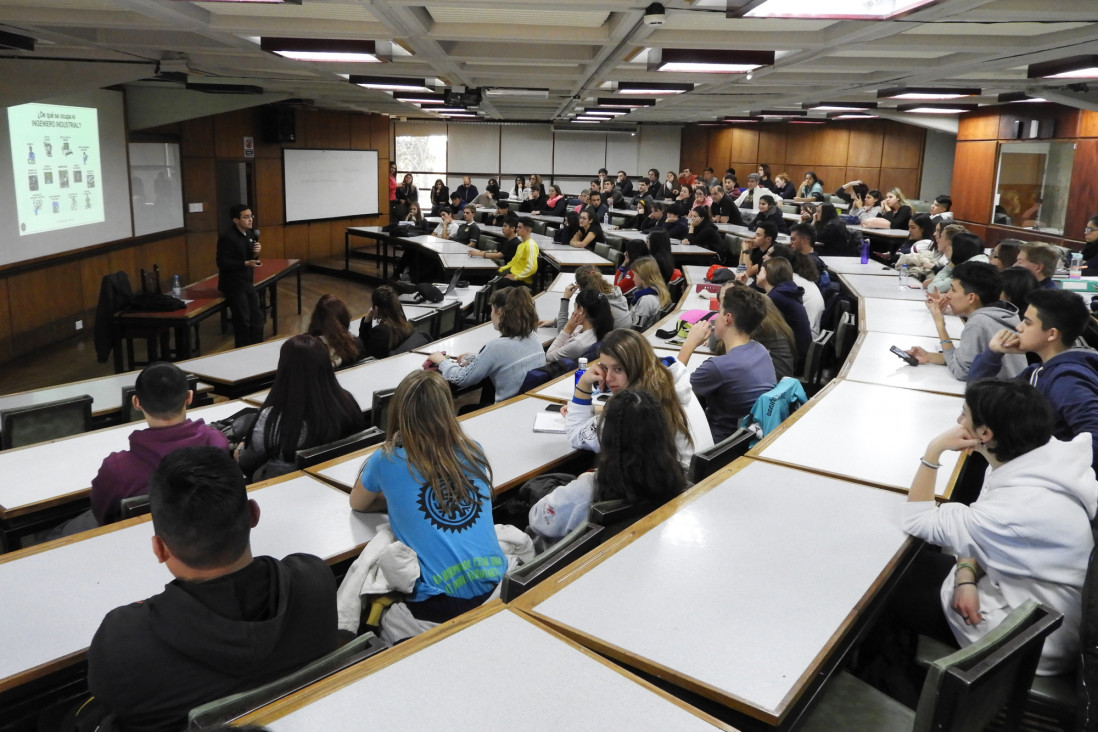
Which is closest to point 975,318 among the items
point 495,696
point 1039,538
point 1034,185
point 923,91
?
point 1039,538

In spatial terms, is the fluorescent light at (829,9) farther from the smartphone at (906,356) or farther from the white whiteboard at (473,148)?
the white whiteboard at (473,148)

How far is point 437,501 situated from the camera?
227 centimetres

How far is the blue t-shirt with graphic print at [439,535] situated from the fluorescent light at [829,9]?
228 cm

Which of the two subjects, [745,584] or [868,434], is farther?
[868,434]

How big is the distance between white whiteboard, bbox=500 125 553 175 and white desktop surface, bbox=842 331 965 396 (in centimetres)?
1490

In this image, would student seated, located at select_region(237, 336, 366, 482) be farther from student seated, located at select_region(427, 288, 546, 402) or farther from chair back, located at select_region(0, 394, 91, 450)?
student seated, located at select_region(427, 288, 546, 402)

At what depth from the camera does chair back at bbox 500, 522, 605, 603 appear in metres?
1.94

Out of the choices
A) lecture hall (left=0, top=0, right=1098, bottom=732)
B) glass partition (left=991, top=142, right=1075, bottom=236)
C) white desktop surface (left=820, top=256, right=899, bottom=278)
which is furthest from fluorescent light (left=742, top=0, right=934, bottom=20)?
glass partition (left=991, top=142, right=1075, bottom=236)

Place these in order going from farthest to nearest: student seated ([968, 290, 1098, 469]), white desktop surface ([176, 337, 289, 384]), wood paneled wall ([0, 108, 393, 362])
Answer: wood paneled wall ([0, 108, 393, 362]) < white desktop surface ([176, 337, 289, 384]) < student seated ([968, 290, 1098, 469])

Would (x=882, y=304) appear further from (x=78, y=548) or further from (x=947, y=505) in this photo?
(x=78, y=548)

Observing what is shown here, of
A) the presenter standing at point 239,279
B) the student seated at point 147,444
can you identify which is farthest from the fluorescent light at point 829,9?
the presenter standing at point 239,279

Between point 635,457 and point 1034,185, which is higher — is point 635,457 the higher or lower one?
the lower one

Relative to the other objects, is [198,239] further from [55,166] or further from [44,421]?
[44,421]

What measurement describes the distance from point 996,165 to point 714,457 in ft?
34.6
